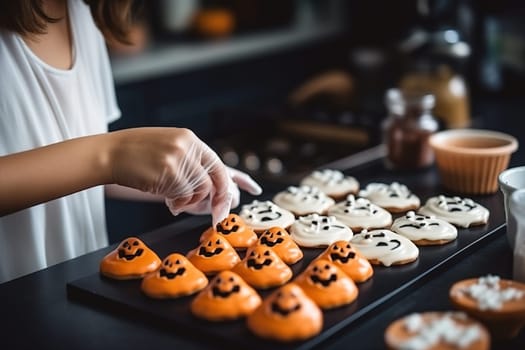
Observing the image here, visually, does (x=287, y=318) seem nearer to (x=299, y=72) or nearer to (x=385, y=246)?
(x=385, y=246)

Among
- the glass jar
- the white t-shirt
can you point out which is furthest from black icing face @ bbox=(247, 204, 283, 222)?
the glass jar

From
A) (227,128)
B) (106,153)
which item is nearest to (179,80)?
(227,128)

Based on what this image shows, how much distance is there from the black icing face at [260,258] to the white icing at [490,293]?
10.4 inches

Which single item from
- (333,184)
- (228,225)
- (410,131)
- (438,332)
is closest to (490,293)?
(438,332)

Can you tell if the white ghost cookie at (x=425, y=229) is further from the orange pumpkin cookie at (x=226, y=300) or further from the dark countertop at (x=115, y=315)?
the orange pumpkin cookie at (x=226, y=300)

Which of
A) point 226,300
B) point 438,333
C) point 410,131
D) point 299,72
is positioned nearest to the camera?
point 438,333

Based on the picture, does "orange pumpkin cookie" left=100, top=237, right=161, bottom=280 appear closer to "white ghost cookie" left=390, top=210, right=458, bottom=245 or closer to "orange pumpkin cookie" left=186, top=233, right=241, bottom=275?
"orange pumpkin cookie" left=186, top=233, right=241, bottom=275

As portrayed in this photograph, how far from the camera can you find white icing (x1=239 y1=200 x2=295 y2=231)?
1268 mm

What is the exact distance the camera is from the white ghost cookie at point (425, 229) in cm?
118

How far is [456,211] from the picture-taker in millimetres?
1275

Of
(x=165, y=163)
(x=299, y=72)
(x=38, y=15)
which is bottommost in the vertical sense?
(x=299, y=72)

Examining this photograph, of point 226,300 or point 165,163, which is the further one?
point 165,163

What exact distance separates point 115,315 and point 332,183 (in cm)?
59

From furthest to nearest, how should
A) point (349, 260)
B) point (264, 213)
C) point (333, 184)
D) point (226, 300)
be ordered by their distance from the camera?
point (333, 184) → point (264, 213) → point (349, 260) → point (226, 300)
